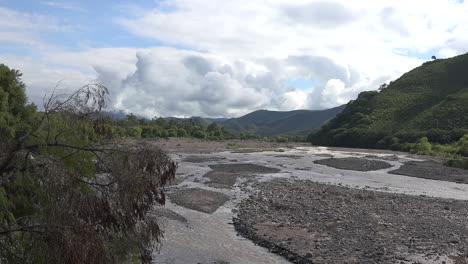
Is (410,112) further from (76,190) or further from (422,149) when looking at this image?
(76,190)

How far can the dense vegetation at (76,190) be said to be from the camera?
6.72m

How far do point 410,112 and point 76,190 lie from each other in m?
137

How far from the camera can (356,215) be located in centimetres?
2534

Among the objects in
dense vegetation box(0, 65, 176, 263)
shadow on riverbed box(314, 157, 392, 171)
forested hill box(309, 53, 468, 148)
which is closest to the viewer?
dense vegetation box(0, 65, 176, 263)

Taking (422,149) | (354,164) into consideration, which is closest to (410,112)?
(422,149)

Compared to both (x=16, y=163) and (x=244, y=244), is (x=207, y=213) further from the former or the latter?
(x=16, y=163)

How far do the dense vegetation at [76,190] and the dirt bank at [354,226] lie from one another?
37.7ft

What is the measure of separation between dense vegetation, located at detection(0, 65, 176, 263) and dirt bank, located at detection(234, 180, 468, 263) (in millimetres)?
11502

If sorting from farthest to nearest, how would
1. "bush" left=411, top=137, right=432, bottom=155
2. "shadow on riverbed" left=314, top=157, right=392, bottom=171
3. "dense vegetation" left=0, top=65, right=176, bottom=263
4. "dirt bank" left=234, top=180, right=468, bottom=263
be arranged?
"bush" left=411, top=137, right=432, bottom=155 < "shadow on riverbed" left=314, top=157, right=392, bottom=171 < "dirt bank" left=234, top=180, right=468, bottom=263 < "dense vegetation" left=0, top=65, right=176, bottom=263

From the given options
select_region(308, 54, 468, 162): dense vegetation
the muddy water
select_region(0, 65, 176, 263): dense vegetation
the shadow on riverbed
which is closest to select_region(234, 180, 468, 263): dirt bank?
the muddy water

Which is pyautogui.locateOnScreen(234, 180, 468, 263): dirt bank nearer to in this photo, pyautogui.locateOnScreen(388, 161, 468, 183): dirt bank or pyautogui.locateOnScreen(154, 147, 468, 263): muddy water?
pyautogui.locateOnScreen(154, 147, 468, 263): muddy water

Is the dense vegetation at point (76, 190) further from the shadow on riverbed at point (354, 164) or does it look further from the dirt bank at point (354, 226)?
the shadow on riverbed at point (354, 164)

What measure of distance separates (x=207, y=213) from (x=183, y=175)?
56.6ft

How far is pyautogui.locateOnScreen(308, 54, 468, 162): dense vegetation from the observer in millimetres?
97375
